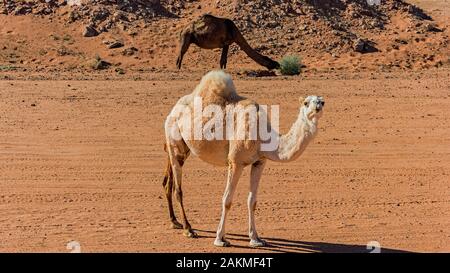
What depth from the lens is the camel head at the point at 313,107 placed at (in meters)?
7.26

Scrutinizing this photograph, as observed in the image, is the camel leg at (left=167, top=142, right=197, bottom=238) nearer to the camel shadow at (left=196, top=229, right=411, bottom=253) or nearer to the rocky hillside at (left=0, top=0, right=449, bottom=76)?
the camel shadow at (left=196, top=229, right=411, bottom=253)

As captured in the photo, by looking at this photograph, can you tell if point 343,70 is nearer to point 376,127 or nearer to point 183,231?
point 376,127

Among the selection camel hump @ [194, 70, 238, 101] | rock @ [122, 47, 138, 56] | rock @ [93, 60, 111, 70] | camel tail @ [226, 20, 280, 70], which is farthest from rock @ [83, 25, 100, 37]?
camel hump @ [194, 70, 238, 101]

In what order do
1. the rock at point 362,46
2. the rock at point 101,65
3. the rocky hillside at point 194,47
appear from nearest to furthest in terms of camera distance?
the rock at point 101,65 → the rocky hillside at point 194,47 → the rock at point 362,46

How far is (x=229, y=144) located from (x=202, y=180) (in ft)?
10.3

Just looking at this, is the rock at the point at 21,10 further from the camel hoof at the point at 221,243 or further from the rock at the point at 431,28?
the camel hoof at the point at 221,243

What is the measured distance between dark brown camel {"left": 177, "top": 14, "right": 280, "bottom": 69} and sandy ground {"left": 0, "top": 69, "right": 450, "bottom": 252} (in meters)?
3.05

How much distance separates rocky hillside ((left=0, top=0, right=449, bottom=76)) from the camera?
25906 millimetres

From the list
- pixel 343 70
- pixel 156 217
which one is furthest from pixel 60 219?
pixel 343 70

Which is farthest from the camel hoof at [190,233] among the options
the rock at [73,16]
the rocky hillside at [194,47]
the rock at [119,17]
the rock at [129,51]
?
the rock at [73,16]

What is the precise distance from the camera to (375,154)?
41.6ft

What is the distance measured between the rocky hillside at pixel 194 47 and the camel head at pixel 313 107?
1716 centimetres

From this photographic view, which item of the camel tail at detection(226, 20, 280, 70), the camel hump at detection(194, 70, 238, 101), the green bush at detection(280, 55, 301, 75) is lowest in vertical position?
the green bush at detection(280, 55, 301, 75)

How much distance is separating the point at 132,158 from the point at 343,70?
13.5 meters
